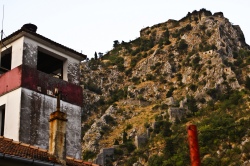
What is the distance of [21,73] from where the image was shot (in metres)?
22.0

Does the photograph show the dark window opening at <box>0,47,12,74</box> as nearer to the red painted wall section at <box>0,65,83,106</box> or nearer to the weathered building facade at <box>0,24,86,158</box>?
the weathered building facade at <box>0,24,86,158</box>

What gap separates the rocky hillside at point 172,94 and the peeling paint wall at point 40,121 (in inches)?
1899

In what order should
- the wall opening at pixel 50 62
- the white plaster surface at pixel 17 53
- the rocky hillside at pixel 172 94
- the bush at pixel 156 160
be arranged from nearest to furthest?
1. the white plaster surface at pixel 17 53
2. the wall opening at pixel 50 62
3. the bush at pixel 156 160
4. the rocky hillside at pixel 172 94

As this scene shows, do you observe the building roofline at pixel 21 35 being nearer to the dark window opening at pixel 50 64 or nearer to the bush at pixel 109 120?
the dark window opening at pixel 50 64

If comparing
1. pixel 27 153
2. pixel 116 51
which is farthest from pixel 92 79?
pixel 27 153

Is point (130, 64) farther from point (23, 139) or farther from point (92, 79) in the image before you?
point (23, 139)

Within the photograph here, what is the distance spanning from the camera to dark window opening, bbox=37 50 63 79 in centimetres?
2510

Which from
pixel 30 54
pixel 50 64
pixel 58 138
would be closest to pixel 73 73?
pixel 50 64

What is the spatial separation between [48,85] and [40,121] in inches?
80.7

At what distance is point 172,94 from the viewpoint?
4569 inches

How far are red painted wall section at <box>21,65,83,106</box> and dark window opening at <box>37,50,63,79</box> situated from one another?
1.37 metres

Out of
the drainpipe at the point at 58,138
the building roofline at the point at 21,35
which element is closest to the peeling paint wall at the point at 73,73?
the building roofline at the point at 21,35

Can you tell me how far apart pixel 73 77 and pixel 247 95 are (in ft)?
243

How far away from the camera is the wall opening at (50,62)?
2479 centimetres
